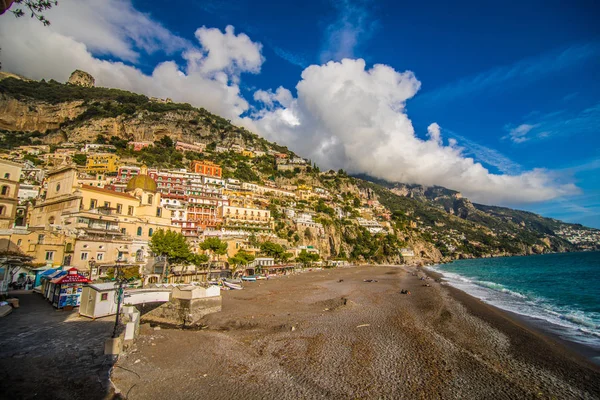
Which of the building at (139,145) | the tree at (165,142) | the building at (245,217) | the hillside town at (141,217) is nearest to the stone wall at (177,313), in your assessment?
the hillside town at (141,217)

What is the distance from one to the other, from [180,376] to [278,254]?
4737 cm

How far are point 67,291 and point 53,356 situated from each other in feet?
31.2

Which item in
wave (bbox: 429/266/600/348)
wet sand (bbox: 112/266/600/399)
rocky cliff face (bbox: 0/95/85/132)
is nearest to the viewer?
wet sand (bbox: 112/266/600/399)

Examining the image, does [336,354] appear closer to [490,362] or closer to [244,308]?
[490,362]

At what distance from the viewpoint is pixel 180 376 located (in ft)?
34.1

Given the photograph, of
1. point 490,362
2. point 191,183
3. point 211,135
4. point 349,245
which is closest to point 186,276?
point 490,362

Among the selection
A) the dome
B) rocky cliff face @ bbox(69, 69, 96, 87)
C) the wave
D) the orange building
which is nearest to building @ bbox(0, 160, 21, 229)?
the dome

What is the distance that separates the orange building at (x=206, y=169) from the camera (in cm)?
9200

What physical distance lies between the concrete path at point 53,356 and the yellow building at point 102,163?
75.8 metres

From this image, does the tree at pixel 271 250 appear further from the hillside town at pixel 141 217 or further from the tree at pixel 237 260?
the tree at pixel 237 260

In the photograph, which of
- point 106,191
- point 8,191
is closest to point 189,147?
point 106,191

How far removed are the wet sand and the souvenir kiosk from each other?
21.4 ft

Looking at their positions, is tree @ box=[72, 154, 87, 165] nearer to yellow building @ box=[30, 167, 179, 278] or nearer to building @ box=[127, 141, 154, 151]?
building @ box=[127, 141, 154, 151]

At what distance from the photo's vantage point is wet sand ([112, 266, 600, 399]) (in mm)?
9633
